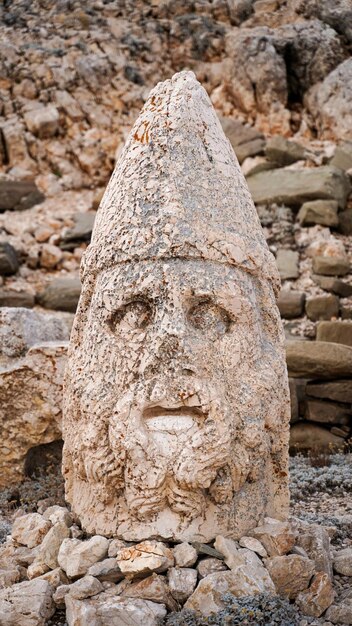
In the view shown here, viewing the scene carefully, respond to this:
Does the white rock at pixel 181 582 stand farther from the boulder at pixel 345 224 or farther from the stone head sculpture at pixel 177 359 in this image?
the boulder at pixel 345 224

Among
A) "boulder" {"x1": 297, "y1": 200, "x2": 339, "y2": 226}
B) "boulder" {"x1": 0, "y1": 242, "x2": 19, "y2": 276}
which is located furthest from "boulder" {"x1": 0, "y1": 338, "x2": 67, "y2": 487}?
"boulder" {"x1": 297, "y1": 200, "x2": 339, "y2": 226}

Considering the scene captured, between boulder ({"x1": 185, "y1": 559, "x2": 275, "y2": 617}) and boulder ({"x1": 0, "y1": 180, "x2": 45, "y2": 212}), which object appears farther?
boulder ({"x1": 0, "y1": 180, "x2": 45, "y2": 212})

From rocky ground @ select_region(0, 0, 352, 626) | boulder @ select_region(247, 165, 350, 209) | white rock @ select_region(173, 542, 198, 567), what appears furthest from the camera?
boulder @ select_region(247, 165, 350, 209)

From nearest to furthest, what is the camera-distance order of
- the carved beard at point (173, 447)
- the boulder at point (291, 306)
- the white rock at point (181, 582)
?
1. the white rock at point (181, 582)
2. the carved beard at point (173, 447)
3. the boulder at point (291, 306)

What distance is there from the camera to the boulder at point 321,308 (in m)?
9.31

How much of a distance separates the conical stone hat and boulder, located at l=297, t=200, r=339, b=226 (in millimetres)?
7517

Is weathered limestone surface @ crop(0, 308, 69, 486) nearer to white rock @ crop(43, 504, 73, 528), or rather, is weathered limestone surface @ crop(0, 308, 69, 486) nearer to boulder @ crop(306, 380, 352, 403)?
white rock @ crop(43, 504, 73, 528)

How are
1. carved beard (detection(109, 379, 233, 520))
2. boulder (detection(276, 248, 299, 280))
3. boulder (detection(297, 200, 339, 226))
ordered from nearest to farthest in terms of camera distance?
1. carved beard (detection(109, 379, 233, 520))
2. boulder (detection(276, 248, 299, 280))
3. boulder (detection(297, 200, 339, 226))

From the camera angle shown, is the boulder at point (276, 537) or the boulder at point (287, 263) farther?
the boulder at point (287, 263)

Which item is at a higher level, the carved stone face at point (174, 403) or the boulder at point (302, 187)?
the boulder at point (302, 187)

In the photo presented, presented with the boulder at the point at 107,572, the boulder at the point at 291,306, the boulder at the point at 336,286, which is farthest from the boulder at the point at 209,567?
the boulder at the point at 336,286

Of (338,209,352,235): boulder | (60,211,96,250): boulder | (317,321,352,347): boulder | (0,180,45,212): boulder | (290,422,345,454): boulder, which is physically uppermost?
(0,180,45,212): boulder

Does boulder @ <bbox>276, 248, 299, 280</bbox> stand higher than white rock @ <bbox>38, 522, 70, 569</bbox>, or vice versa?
boulder @ <bbox>276, 248, 299, 280</bbox>

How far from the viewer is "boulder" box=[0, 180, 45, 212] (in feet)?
42.4
